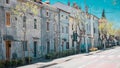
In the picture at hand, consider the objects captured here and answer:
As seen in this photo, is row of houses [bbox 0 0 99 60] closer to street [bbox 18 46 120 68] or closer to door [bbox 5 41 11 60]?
door [bbox 5 41 11 60]

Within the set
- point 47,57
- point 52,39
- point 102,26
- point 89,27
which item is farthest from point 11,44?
point 102,26

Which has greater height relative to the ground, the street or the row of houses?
the row of houses

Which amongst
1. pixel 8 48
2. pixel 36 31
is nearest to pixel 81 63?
pixel 8 48

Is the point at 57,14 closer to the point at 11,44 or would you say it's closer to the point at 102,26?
the point at 11,44

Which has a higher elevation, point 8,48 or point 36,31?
point 36,31

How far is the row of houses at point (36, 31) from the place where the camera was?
105 feet

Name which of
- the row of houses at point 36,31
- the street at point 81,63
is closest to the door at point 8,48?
the row of houses at point 36,31

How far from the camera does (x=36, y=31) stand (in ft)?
131

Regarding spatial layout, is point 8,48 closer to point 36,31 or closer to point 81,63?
point 36,31

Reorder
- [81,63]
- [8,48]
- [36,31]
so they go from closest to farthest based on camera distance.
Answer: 1. [81,63]
2. [8,48]
3. [36,31]

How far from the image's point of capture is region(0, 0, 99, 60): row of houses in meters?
32.0

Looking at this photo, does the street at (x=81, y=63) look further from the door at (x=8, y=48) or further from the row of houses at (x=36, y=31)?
the door at (x=8, y=48)

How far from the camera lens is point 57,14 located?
157 ft

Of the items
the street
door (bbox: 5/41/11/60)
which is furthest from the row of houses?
the street
